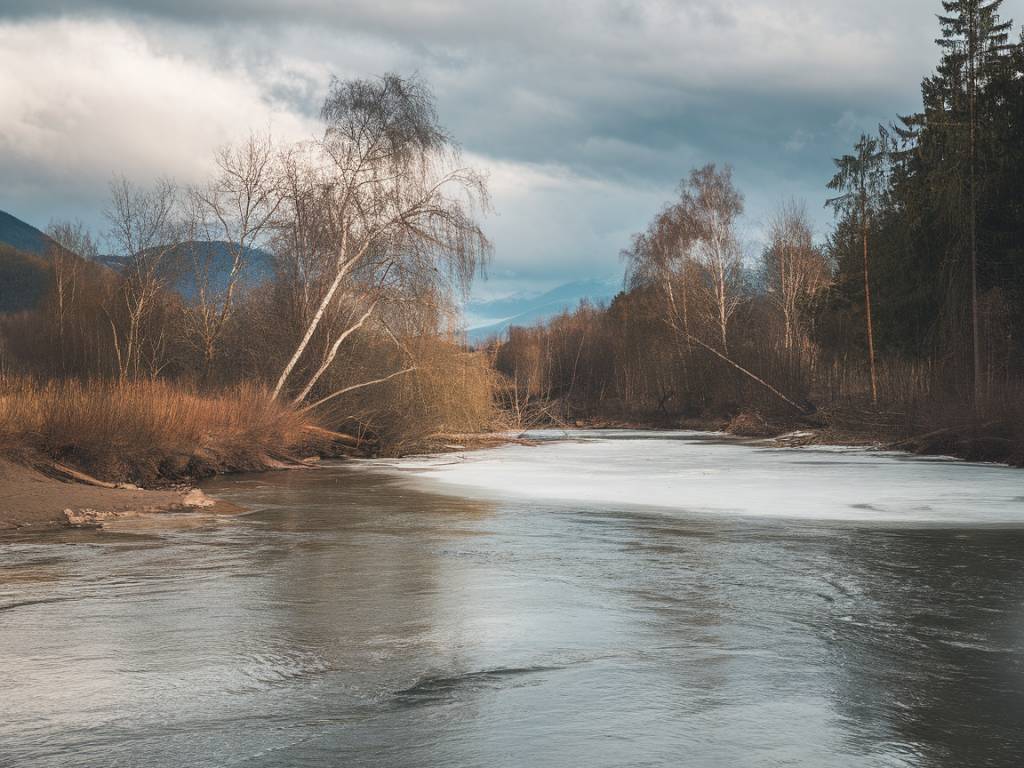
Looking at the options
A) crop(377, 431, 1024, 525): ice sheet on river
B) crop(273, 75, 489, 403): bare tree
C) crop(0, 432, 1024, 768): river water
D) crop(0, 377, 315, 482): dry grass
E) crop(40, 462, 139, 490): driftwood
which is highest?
crop(273, 75, 489, 403): bare tree

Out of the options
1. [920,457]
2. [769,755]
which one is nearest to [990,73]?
[920,457]

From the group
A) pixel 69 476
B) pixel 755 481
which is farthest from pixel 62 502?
pixel 755 481

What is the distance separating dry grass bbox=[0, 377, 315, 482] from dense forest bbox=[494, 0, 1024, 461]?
32.5 ft

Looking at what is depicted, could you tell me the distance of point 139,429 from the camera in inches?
654

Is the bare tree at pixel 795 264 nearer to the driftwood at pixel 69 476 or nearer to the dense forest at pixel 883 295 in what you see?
the dense forest at pixel 883 295

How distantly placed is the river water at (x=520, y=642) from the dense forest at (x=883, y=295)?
13.4m

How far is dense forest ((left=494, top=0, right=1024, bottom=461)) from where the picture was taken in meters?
25.5

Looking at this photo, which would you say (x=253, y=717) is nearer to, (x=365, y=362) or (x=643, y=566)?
(x=643, y=566)

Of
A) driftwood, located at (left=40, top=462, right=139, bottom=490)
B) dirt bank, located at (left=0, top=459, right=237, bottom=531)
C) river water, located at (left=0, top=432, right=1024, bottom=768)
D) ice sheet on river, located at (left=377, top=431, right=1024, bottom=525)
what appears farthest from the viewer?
driftwood, located at (left=40, top=462, right=139, bottom=490)

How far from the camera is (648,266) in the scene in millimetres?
Result: 48906

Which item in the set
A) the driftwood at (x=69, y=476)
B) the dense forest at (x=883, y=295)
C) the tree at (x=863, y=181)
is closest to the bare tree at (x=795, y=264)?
the dense forest at (x=883, y=295)

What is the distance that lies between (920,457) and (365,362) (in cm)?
1285

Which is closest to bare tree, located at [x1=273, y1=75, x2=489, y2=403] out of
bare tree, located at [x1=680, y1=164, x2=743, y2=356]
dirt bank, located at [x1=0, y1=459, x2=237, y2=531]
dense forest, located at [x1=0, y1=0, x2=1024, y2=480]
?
dense forest, located at [x1=0, y1=0, x2=1024, y2=480]

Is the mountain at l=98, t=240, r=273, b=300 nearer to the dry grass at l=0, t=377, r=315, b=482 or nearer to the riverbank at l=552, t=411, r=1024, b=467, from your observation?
the dry grass at l=0, t=377, r=315, b=482
